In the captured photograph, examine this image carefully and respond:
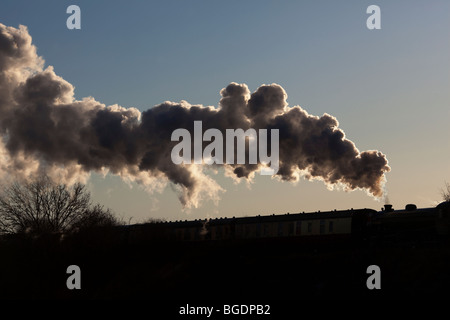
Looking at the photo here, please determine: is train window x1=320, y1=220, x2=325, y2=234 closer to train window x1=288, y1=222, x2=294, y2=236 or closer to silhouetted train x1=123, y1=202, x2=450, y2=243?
silhouetted train x1=123, y1=202, x2=450, y2=243

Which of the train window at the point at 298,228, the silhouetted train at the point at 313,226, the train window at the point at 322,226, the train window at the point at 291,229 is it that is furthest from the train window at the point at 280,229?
the train window at the point at 322,226

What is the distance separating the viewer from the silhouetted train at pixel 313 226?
1567 inches

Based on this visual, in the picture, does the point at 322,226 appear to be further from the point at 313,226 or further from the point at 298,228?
the point at 298,228

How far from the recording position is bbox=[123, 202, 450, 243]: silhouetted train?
39.8 meters

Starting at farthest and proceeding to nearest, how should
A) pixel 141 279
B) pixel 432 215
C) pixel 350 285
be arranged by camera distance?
pixel 141 279 → pixel 432 215 → pixel 350 285

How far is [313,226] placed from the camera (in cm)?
4600

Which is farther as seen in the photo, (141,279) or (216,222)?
(216,222)

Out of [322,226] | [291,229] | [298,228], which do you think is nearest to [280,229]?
[291,229]

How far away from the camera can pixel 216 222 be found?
56000 mm

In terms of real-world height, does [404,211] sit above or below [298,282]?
above

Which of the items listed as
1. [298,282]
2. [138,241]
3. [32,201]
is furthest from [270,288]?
[32,201]
